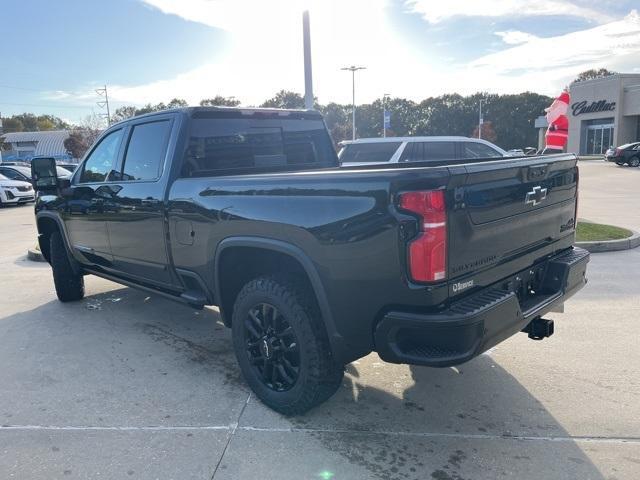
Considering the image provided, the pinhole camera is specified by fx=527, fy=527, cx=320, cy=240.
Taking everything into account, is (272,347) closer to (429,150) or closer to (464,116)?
(429,150)

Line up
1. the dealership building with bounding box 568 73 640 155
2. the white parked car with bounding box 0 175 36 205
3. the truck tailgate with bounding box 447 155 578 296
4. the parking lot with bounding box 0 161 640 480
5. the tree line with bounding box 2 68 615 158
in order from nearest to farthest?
the truck tailgate with bounding box 447 155 578 296, the parking lot with bounding box 0 161 640 480, the white parked car with bounding box 0 175 36 205, the dealership building with bounding box 568 73 640 155, the tree line with bounding box 2 68 615 158

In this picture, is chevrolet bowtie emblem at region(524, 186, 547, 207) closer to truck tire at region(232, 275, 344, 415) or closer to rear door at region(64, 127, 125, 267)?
truck tire at region(232, 275, 344, 415)

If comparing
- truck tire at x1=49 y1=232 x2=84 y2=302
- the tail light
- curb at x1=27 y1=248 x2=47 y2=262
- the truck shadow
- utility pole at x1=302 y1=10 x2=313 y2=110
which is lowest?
curb at x1=27 y1=248 x2=47 y2=262

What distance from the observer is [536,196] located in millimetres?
3199

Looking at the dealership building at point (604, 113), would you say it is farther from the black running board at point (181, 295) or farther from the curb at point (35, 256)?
the black running board at point (181, 295)

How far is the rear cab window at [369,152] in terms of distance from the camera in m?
11.0

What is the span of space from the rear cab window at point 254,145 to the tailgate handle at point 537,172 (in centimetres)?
219

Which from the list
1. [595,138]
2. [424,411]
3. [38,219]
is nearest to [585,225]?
[424,411]

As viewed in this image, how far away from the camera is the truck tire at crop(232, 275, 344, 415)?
3.08 meters

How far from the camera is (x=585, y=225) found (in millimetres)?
9289

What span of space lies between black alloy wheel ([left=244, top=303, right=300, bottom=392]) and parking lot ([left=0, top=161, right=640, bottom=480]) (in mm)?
249

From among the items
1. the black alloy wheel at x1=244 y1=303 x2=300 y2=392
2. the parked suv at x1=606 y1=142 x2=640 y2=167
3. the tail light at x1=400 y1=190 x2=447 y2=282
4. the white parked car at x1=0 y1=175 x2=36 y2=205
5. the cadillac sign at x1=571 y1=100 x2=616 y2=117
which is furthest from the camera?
the cadillac sign at x1=571 y1=100 x2=616 y2=117

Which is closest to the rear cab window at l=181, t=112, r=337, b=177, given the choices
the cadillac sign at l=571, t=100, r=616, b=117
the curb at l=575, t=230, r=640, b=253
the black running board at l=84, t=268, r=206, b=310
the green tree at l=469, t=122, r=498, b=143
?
the black running board at l=84, t=268, r=206, b=310

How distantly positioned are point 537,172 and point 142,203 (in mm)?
2954
